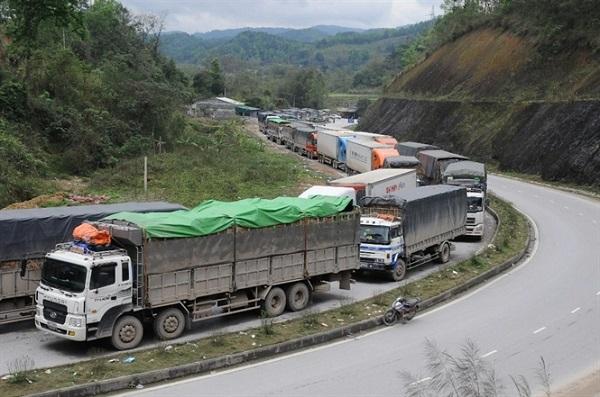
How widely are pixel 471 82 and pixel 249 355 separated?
60.7 meters

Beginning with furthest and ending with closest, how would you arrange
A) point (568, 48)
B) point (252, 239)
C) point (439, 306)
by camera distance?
1. point (568, 48)
2. point (439, 306)
3. point (252, 239)

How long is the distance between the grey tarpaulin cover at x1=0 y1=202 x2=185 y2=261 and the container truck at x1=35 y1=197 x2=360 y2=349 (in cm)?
214

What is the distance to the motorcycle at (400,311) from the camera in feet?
58.0

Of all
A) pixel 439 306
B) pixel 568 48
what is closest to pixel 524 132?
pixel 568 48

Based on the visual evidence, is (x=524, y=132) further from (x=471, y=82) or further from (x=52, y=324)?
(x=52, y=324)

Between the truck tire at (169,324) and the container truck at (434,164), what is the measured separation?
86.2 ft

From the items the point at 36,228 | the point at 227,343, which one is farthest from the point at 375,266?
the point at 36,228

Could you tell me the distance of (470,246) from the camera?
96.4ft

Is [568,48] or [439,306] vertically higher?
[568,48]


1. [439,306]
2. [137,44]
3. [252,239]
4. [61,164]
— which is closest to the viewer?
[252,239]

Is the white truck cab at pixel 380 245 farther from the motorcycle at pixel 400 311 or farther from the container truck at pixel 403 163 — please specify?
the container truck at pixel 403 163

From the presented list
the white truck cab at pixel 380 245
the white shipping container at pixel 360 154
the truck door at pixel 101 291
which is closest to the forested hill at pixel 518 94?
the white shipping container at pixel 360 154

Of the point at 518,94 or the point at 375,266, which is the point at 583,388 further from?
the point at 518,94

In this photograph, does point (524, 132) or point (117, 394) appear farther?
point (524, 132)
